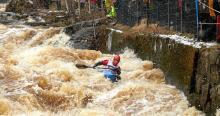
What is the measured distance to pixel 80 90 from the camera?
13789 millimetres

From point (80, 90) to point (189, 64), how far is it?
319 cm

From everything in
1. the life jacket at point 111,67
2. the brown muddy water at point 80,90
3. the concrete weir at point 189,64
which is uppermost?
the concrete weir at point 189,64

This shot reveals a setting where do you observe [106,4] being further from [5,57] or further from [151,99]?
[151,99]

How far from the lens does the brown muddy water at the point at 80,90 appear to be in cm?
1223

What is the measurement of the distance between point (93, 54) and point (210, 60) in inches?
332

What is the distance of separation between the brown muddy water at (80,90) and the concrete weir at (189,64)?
10.6 inches

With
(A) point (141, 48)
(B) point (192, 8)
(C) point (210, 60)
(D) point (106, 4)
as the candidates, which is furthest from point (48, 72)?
(D) point (106, 4)

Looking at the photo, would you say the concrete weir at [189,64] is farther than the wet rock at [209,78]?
Yes

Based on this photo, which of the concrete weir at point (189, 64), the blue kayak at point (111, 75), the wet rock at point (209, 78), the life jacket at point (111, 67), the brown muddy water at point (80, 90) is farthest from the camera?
the life jacket at point (111, 67)

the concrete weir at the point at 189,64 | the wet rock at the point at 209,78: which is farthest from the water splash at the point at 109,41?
the wet rock at the point at 209,78

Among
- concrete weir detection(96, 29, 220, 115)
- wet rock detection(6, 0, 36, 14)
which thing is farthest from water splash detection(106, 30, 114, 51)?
wet rock detection(6, 0, 36, 14)

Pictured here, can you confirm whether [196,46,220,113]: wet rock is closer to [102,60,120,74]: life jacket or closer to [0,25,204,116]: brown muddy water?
[0,25,204,116]: brown muddy water

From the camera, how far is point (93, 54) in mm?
19031

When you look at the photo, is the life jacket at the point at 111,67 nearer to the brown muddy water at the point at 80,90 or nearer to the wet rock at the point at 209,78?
the brown muddy water at the point at 80,90
